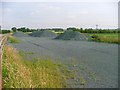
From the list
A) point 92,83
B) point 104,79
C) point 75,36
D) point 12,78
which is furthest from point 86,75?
point 75,36

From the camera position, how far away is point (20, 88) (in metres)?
5.30

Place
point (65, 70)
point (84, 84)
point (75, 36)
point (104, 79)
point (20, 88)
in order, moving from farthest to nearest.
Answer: point (75, 36), point (65, 70), point (104, 79), point (84, 84), point (20, 88)

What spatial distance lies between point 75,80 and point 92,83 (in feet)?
2.06

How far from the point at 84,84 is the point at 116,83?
3.63 ft

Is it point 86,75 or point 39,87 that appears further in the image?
point 86,75

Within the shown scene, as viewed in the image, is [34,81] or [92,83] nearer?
A: [34,81]

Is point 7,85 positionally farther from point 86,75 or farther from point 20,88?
point 86,75

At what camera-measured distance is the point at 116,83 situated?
8.22 meters

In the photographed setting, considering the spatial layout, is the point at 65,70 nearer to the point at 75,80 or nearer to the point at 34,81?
the point at 75,80

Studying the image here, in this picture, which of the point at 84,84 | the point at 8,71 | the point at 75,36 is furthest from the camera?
the point at 75,36

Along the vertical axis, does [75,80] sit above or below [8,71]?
below

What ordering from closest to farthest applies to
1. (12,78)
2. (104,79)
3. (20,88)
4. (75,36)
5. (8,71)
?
(20,88) → (12,78) → (8,71) → (104,79) → (75,36)

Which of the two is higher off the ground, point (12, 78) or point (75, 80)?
point (12, 78)

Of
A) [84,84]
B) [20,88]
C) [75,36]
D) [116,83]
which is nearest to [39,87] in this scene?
[20,88]
